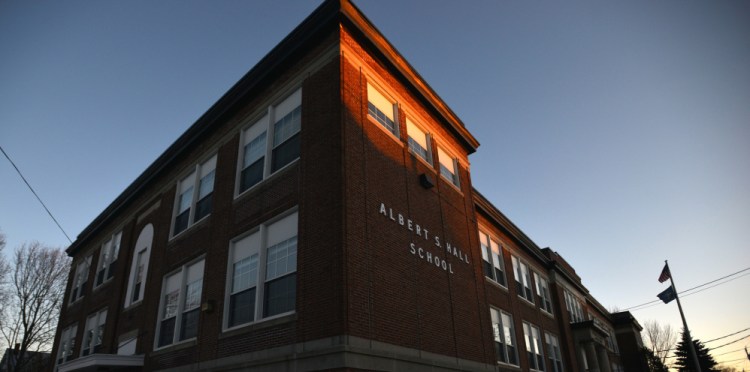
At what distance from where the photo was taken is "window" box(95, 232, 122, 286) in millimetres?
20969

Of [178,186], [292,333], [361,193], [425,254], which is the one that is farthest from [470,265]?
[178,186]

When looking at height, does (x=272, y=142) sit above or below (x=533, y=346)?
above

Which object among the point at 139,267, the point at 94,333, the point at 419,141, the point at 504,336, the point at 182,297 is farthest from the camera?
the point at 94,333

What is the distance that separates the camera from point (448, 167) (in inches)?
664

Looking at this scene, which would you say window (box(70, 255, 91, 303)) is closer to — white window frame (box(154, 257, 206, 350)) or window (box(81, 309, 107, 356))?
window (box(81, 309, 107, 356))

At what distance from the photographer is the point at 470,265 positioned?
15555 millimetres

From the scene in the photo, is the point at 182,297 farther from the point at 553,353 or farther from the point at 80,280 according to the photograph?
the point at 553,353

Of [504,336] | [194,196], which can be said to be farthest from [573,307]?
[194,196]

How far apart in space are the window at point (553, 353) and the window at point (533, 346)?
129 cm

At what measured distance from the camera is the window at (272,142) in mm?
12518

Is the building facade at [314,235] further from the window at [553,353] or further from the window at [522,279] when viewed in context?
the window at [553,353]

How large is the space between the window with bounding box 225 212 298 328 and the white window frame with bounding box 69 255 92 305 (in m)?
15.3

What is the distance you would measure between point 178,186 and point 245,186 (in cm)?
532

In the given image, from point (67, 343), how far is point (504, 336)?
20809mm
